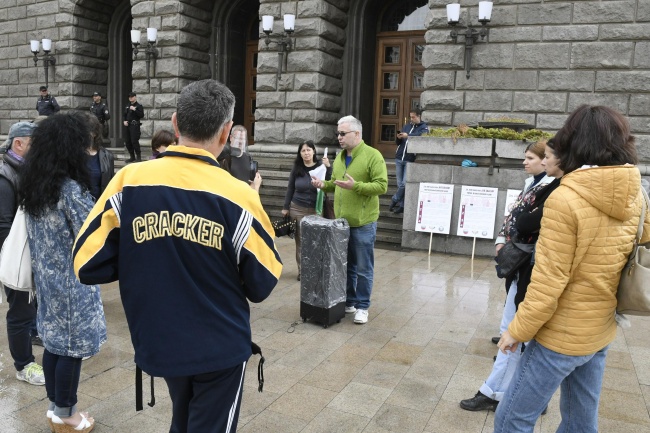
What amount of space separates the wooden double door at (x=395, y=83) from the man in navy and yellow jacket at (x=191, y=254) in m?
13.8

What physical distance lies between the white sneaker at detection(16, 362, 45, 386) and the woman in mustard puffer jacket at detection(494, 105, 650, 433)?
335cm

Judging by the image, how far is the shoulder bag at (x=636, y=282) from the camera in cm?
243

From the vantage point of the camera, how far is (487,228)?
31.5ft

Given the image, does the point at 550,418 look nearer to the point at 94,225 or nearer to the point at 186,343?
the point at 186,343

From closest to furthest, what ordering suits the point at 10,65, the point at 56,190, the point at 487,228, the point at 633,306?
the point at 633,306, the point at 56,190, the point at 487,228, the point at 10,65

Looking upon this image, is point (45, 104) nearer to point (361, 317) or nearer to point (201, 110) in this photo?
point (361, 317)

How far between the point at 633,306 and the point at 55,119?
10.5 ft

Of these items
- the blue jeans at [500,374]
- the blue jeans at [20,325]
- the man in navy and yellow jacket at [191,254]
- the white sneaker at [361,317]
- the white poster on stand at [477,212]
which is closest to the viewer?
the man in navy and yellow jacket at [191,254]

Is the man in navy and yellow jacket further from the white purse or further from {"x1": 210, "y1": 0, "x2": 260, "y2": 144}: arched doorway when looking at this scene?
{"x1": 210, "y1": 0, "x2": 260, "y2": 144}: arched doorway

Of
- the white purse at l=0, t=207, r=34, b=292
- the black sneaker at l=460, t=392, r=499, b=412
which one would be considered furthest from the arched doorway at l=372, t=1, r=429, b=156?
the white purse at l=0, t=207, r=34, b=292

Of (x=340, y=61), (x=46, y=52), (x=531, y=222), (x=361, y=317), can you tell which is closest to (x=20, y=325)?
(x=361, y=317)

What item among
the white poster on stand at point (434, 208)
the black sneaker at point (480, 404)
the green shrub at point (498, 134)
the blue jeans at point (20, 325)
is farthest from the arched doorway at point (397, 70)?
the blue jeans at point (20, 325)

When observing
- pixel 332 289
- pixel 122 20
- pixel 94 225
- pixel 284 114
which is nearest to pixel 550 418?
pixel 332 289

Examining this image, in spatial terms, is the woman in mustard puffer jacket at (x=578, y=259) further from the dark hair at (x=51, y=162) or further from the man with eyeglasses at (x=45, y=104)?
the man with eyeglasses at (x=45, y=104)
